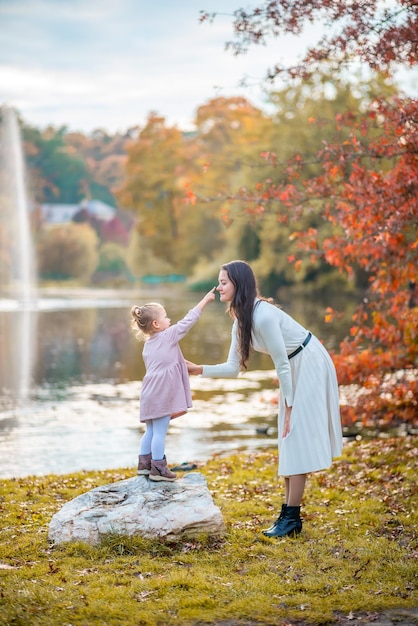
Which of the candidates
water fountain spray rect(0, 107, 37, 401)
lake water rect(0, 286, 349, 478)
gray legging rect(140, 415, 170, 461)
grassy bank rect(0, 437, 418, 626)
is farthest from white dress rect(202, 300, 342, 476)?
water fountain spray rect(0, 107, 37, 401)

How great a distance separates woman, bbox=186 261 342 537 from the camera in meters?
6.09

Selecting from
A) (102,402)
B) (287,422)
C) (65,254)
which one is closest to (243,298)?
(287,422)

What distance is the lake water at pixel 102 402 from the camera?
1146 cm

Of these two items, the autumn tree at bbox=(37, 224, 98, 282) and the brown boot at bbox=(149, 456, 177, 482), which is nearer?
the brown boot at bbox=(149, 456, 177, 482)

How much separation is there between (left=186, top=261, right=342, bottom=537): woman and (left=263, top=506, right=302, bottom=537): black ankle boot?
0.36ft

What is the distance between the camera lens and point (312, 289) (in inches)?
1663

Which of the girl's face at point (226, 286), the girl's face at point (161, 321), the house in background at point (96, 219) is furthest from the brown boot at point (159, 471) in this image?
the house in background at point (96, 219)

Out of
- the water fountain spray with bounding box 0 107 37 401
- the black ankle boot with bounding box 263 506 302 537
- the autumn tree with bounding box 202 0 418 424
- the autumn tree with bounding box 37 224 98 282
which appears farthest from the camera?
the autumn tree with bounding box 37 224 98 282

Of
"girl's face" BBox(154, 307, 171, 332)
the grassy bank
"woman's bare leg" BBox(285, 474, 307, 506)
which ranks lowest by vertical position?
the grassy bank

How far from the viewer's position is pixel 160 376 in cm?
623

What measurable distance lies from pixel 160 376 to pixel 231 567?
1.47 metres

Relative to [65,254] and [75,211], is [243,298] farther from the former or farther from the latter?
[75,211]

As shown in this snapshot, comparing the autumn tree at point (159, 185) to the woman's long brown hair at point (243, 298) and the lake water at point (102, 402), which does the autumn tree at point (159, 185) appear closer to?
the lake water at point (102, 402)

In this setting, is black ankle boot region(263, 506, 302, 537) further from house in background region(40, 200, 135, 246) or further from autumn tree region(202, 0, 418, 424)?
house in background region(40, 200, 135, 246)
